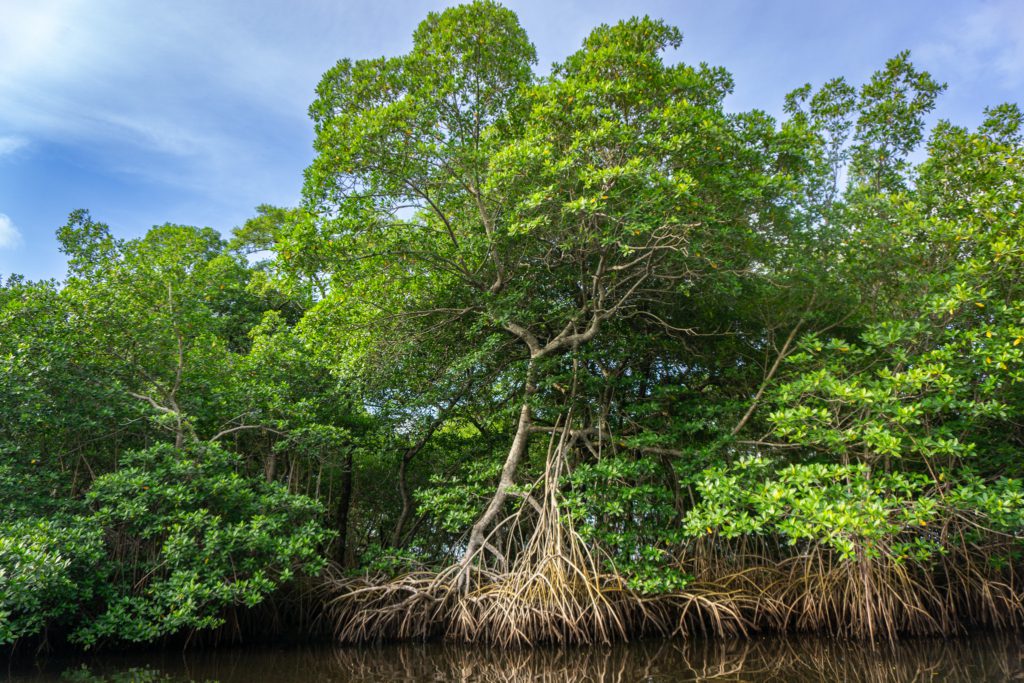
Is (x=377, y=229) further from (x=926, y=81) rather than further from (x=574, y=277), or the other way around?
(x=926, y=81)

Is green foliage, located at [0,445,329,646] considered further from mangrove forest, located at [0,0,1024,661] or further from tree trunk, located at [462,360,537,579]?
tree trunk, located at [462,360,537,579]

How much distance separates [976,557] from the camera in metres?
6.78

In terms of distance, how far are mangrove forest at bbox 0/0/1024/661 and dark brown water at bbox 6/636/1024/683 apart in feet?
1.13

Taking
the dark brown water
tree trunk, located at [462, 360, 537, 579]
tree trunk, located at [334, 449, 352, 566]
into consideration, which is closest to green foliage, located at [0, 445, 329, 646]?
the dark brown water

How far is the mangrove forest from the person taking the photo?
5977 millimetres

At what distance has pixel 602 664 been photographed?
18.5 ft

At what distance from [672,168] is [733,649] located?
487 centimetres

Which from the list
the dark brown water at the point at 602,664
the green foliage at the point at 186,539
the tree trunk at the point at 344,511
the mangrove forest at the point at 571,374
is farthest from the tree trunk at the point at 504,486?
the tree trunk at the point at 344,511

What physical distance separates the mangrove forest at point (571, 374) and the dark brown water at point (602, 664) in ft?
1.13

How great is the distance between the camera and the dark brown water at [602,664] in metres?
5.02

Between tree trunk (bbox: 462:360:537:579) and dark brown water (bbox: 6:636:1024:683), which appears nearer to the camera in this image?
dark brown water (bbox: 6:636:1024:683)

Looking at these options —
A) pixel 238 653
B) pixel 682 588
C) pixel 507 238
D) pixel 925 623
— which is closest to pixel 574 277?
pixel 507 238

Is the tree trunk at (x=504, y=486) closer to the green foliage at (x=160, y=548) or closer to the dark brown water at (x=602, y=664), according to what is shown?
the dark brown water at (x=602, y=664)

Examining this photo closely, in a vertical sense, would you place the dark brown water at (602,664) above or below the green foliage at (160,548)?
below
